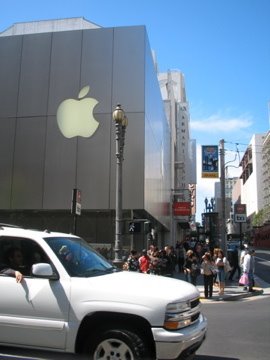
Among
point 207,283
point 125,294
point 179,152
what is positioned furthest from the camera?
point 179,152

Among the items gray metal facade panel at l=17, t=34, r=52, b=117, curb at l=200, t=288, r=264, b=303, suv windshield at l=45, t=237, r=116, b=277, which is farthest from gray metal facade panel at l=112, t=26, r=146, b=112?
suv windshield at l=45, t=237, r=116, b=277

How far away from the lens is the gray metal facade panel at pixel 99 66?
80.1 feet

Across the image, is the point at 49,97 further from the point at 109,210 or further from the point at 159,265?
the point at 159,265

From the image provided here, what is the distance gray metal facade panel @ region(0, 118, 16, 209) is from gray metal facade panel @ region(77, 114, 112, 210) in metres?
3.74

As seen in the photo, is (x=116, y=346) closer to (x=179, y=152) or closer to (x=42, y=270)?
(x=42, y=270)

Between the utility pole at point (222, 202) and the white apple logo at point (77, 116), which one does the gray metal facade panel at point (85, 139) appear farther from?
the utility pole at point (222, 202)

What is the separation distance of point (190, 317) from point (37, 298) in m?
1.90

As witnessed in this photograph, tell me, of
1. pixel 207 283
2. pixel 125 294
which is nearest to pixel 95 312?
pixel 125 294

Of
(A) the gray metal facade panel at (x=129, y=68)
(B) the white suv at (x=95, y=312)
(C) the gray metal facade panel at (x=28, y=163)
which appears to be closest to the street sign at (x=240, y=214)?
(A) the gray metal facade panel at (x=129, y=68)

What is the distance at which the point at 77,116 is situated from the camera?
24.5 meters

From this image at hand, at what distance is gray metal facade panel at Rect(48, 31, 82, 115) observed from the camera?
24.8 meters

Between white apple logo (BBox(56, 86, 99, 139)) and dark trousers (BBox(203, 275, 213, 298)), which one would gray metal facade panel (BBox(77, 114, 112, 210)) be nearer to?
white apple logo (BBox(56, 86, 99, 139))

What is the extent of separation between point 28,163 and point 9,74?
4.95 metres

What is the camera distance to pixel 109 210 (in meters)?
24.1
